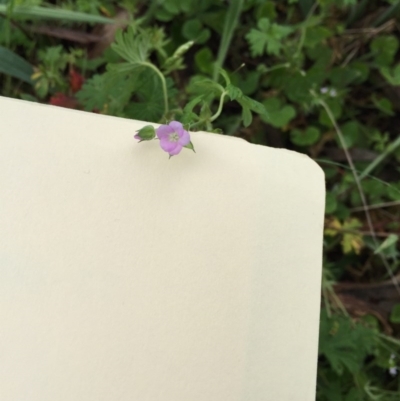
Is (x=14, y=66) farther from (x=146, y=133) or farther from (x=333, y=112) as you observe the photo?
(x=333, y=112)

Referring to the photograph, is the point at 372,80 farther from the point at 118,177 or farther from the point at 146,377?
the point at 146,377

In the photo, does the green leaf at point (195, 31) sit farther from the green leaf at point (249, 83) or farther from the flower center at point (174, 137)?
the flower center at point (174, 137)

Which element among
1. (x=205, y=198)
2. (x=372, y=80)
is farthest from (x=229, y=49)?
(x=205, y=198)

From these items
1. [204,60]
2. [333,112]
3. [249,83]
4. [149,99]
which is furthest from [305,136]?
[149,99]

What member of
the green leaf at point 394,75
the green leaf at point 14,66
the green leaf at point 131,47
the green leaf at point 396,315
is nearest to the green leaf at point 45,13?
the green leaf at point 14,66

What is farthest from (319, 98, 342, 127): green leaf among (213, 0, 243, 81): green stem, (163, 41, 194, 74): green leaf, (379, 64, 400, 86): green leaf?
(163, 41, 194, 74): green leaf

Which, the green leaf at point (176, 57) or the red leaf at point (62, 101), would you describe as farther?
the red leaf at point (62, 101)

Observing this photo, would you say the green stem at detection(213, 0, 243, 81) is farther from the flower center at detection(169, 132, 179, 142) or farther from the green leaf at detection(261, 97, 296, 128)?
the flower center at detection(169, 132, 179, 142)
